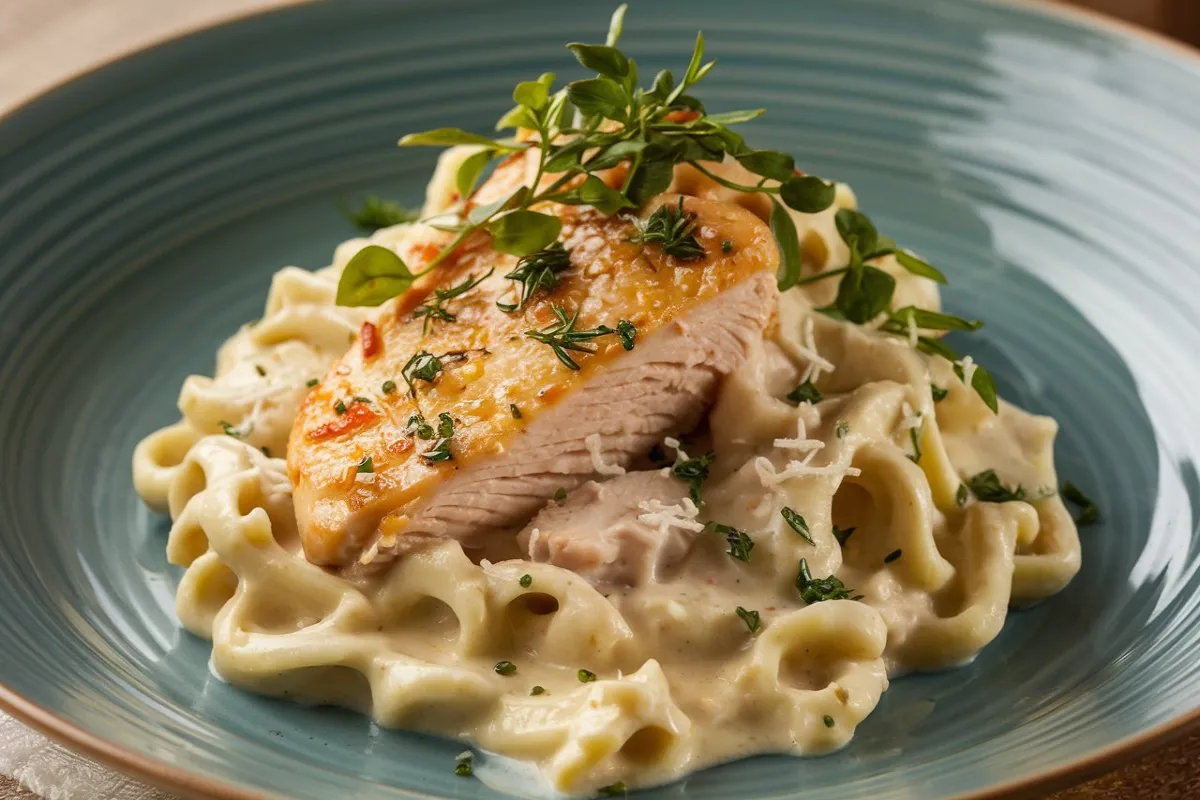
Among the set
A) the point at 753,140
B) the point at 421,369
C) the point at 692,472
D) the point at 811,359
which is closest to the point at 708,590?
the point at 692,472

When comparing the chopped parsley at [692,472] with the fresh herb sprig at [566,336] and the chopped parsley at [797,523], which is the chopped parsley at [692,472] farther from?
the fresh herb sprig at [566,336]

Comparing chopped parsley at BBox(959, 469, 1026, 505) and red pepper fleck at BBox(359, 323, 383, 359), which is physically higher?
red pepper fleck at BBox(359, 323, 383, 359)

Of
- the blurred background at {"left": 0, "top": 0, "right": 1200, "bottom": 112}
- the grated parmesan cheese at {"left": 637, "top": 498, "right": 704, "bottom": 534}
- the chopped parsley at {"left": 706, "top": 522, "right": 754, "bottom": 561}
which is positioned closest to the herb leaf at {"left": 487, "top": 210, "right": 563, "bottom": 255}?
the grated parmesan cheese at {"left": 637, "top": 498, "right": 704, "bottom": 534}

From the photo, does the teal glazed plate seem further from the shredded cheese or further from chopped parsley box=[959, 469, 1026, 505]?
the shredded cheese

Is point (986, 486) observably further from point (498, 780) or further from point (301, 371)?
point (301, 371)

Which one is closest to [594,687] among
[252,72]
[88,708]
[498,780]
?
[498,780]

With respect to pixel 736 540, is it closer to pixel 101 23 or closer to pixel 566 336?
pixel 566 336
